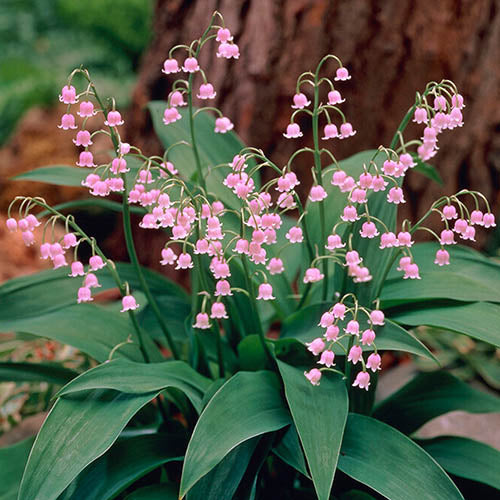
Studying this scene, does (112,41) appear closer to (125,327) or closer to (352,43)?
(352,43)

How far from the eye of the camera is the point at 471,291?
4.98 feet

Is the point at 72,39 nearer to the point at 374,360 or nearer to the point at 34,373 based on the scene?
the point at 34,373

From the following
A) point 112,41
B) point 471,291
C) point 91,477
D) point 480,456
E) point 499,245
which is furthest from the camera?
point 112,41

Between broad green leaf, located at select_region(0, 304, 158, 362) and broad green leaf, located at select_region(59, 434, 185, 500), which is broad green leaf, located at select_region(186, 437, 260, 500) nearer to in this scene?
broad green leaf, located at select_region(59, 434, 185, 500)

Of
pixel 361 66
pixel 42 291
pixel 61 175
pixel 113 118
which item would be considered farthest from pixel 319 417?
pixel 361 66

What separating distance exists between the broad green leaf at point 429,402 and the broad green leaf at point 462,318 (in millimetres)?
330

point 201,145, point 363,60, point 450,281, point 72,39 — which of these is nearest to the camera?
point 450,281

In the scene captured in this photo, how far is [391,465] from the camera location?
1371 millimetres

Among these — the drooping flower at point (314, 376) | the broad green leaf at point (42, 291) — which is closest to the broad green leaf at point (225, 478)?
the drooping flower at point (314, 376)

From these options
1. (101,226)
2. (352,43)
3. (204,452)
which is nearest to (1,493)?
(204,452)

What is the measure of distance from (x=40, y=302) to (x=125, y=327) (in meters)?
0.25

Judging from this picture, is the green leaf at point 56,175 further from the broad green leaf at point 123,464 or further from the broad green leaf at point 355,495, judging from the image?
the broad green leaf at point 355,495

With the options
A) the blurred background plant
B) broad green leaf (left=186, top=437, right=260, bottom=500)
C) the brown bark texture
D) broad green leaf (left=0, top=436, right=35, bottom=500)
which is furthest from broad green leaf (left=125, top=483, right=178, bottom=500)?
the blurred background plant

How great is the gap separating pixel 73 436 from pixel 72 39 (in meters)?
4.85
